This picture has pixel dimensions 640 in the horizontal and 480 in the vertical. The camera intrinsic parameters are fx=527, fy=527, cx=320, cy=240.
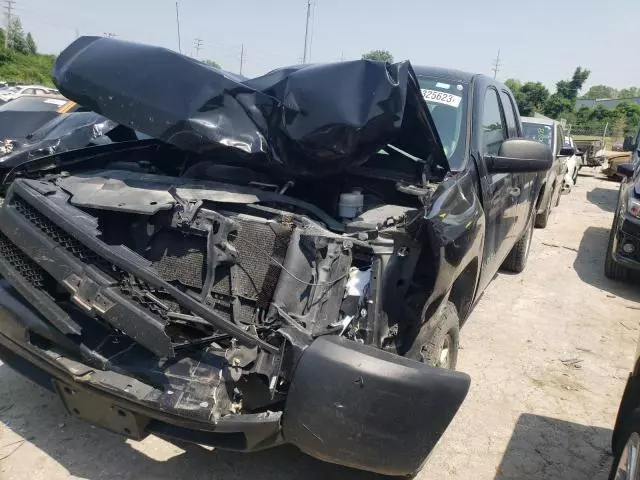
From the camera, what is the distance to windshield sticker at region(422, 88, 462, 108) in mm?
Result: 3711

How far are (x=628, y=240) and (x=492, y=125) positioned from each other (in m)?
2.78

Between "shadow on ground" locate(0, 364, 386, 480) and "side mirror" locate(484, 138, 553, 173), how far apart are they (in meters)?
2.09

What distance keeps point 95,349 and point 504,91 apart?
4.01 m

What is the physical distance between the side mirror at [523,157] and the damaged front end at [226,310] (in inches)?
30.8

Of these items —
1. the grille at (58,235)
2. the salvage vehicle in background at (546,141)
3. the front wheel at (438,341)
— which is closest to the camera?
the grille at (58,235)

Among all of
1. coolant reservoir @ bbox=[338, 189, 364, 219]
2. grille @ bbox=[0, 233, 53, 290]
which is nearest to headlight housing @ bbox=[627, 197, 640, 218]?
coolant reservoir @ bbox=[338, 189, 364, 219]

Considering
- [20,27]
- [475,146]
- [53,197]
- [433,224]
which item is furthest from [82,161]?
[20,27]

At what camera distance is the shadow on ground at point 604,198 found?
1172cm

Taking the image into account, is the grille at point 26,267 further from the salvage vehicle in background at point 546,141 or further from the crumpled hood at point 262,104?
the salvage vehicle in background at point 546,141

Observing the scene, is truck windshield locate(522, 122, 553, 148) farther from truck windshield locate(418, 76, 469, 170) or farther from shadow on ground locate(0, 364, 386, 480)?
shadow on ground locate(0, 364, 386, 480)

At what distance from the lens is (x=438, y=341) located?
9.43 ft

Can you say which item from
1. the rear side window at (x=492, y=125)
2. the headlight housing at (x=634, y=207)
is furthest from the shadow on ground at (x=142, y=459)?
the headlight housing at (x=634, y=207)

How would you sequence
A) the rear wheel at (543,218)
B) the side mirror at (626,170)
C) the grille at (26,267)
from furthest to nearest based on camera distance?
the rear wheel at (543,218) → the side mirror at (626,170) → the grille at (26,267)

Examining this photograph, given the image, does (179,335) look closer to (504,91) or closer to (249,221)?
(249,221)
